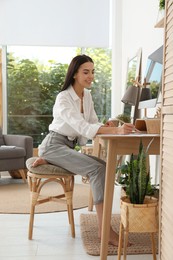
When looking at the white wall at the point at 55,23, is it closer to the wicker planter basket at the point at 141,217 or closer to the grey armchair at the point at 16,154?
the grey armchair at the point at 16,154

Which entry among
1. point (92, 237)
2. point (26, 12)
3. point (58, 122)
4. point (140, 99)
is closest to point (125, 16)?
point (26, 12)

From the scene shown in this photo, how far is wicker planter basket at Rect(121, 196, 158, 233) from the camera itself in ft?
6.06

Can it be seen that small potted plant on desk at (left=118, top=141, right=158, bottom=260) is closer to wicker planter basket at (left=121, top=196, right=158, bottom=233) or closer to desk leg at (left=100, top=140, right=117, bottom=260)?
wicker planter basket at (left=121, top=196, right=158, bottom=233)

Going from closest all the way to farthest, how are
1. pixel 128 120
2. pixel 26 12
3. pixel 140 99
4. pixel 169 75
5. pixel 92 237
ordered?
pixel 169 75
pixel 92 237
pixel 140 99
pixel 128 120
pixel 26 12

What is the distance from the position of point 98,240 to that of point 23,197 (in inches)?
62.4

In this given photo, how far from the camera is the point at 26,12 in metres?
5.90

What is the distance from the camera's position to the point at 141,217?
1849mm

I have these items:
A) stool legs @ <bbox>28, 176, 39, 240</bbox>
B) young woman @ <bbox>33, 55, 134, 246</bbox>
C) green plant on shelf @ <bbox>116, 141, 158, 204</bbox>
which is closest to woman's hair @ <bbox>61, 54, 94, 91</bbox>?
young woman @ <bbox>33, 55, 134, 246</bbox>

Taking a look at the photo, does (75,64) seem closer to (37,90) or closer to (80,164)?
(80,164)

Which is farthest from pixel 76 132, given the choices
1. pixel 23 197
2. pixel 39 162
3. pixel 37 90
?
pixel 37 90

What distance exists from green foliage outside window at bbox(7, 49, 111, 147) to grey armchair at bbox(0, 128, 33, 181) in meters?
1.28

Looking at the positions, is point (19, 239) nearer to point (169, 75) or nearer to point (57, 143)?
point (57, 143)

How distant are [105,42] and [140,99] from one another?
2681 millimetres

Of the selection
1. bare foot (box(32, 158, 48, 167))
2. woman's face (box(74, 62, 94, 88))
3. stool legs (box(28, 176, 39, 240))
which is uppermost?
woman's face (box(74, 62, 94, 88))
